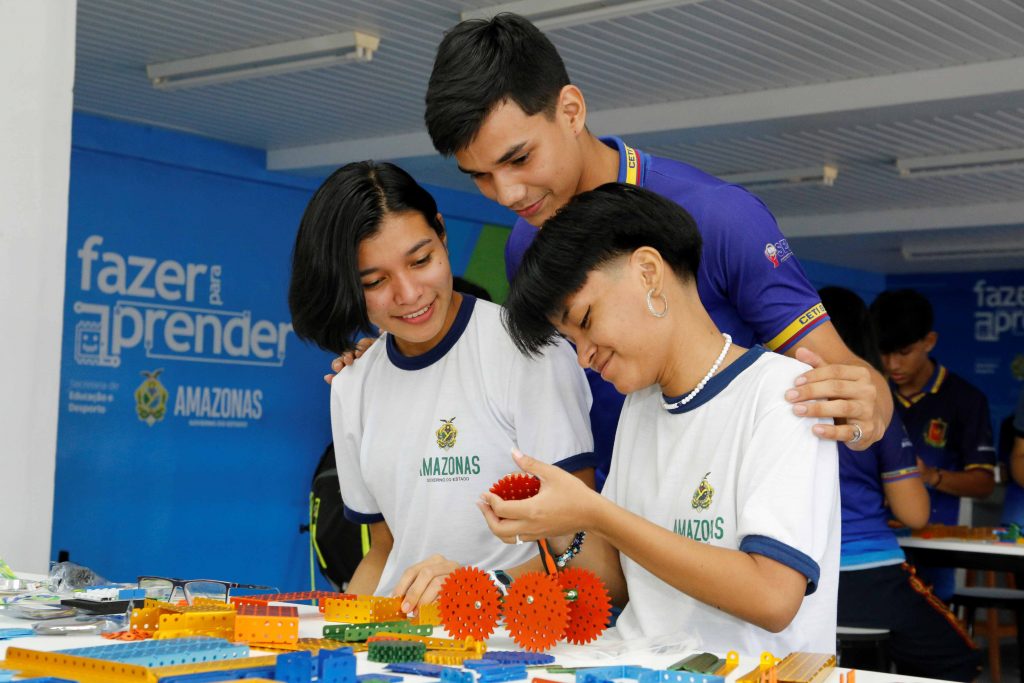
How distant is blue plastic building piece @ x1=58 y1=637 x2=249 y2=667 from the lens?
1.31m

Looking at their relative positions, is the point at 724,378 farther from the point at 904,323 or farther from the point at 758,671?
the point at 904,323

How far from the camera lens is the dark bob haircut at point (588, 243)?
1.74 meters

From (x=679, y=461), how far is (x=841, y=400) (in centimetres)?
25

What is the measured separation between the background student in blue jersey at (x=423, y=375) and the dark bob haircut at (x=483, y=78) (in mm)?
200

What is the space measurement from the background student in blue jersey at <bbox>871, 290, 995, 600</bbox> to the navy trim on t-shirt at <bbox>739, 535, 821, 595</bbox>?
3.68 meters

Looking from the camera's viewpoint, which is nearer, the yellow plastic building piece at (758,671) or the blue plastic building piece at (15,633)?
the yellow plastic building piece at (758,671)

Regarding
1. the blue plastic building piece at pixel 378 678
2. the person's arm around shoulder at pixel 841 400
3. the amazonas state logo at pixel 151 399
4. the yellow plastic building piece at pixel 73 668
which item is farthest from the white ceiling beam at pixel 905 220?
the yellow plastic building piece at pixel 73 668

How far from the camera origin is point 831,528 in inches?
68.6

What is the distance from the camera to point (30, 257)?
3.09 metres

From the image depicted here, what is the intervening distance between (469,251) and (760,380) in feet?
23.9

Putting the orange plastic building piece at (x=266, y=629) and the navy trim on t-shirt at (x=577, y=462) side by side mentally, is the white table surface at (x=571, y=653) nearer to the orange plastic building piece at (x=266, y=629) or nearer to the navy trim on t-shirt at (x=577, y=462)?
the orange plastic building piece at (x=266, y=629)

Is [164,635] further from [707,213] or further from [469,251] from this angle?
[469,251]

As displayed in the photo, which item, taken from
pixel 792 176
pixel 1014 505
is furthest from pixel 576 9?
pixel 792 176

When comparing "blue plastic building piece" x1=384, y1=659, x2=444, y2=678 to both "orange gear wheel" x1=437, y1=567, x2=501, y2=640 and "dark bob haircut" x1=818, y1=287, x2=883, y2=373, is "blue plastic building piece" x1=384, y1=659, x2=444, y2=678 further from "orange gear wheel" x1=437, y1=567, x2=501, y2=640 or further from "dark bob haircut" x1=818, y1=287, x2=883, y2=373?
"dark bob haircut" x1=818, y1=287, x2=883, y2=373
